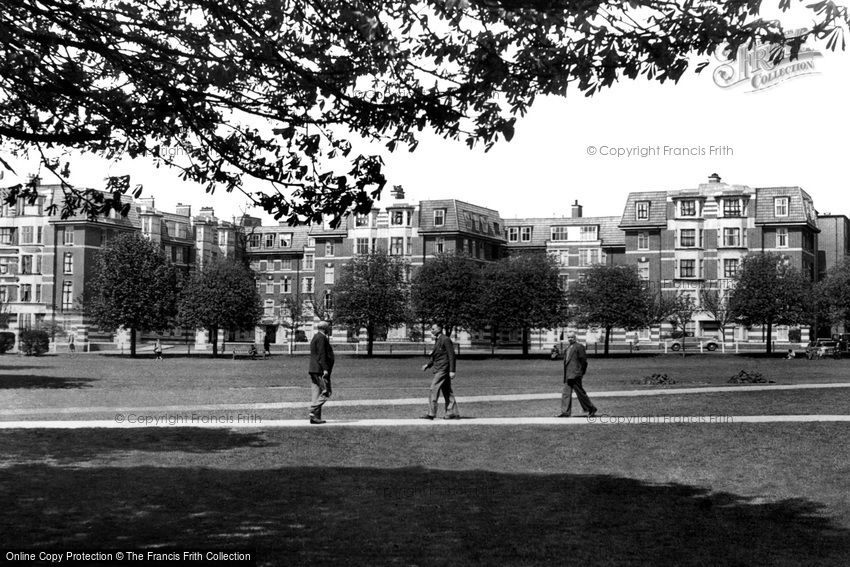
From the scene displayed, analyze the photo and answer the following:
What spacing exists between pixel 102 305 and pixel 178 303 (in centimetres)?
594

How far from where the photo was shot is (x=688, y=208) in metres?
89.0

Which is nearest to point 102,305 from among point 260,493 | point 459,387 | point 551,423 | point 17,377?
point 17,377

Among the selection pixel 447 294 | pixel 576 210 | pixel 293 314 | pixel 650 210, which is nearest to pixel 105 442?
pixel 447 294

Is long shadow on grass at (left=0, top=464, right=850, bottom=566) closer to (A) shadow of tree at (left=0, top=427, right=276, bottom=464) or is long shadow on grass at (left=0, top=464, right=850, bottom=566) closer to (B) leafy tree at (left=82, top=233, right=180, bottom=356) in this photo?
→ (A) shadow of tree at (left=0, top=427, right=276, bottom=464)

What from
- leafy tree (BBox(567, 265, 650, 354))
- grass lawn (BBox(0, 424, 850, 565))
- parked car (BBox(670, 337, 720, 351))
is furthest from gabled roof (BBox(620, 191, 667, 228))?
grass lawn (BBox(0, 424, 850, 565))

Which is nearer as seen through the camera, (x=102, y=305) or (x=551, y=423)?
(x=551, y=423)

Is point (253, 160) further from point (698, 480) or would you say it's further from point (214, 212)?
point (214, 212)

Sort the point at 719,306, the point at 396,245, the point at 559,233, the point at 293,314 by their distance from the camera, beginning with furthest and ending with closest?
1. the point at 559,233
2. the point at 396,245
3. the point at 293,314
4. the point at 719,306

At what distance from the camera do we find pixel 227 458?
14.3m

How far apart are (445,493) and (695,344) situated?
75.6 meters

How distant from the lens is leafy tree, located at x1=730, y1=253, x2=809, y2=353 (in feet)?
242

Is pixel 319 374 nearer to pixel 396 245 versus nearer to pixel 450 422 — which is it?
pixel 450 422

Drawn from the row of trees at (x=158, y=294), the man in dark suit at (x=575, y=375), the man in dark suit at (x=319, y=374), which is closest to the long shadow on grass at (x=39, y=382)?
the man in dark suit at (x=319, y=374)

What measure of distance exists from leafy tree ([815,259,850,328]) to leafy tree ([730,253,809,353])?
371 centimetres
